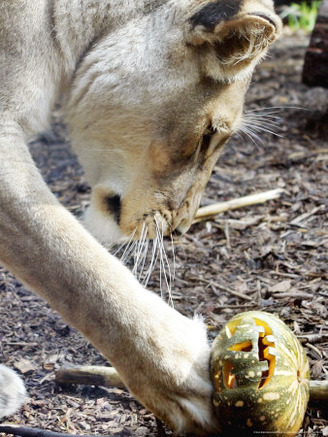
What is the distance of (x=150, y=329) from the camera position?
8.10 feet

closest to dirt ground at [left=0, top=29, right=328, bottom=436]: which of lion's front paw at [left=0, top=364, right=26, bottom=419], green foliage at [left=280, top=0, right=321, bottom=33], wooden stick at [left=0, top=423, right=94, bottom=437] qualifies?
lion's front paw at [left=0, top=364, right=26, bottom=419]

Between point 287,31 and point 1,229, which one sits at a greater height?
point 1,229

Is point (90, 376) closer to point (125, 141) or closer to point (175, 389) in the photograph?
point (175, 389)

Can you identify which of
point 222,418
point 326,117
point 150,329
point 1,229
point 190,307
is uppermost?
point 1,229

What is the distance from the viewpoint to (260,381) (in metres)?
2.28

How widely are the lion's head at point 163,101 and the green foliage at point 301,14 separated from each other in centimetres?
623

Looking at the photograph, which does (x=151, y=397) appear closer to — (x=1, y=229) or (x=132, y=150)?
(x=1, y=229)

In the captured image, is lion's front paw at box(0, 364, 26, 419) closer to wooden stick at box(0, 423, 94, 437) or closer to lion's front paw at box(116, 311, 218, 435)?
wooden stick at box(0, 423, 94, 437)

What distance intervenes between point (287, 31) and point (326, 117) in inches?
144

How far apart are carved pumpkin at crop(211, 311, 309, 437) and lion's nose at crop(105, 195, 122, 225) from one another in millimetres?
1065

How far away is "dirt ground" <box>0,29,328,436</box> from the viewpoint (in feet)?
A: 8.99

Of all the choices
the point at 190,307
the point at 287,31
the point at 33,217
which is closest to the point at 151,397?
the point at 33,217

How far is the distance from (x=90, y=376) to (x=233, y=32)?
1451 millimetres

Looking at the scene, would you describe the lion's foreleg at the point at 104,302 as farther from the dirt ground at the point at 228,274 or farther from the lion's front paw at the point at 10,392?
the lion's front paw at the point at 10,392
